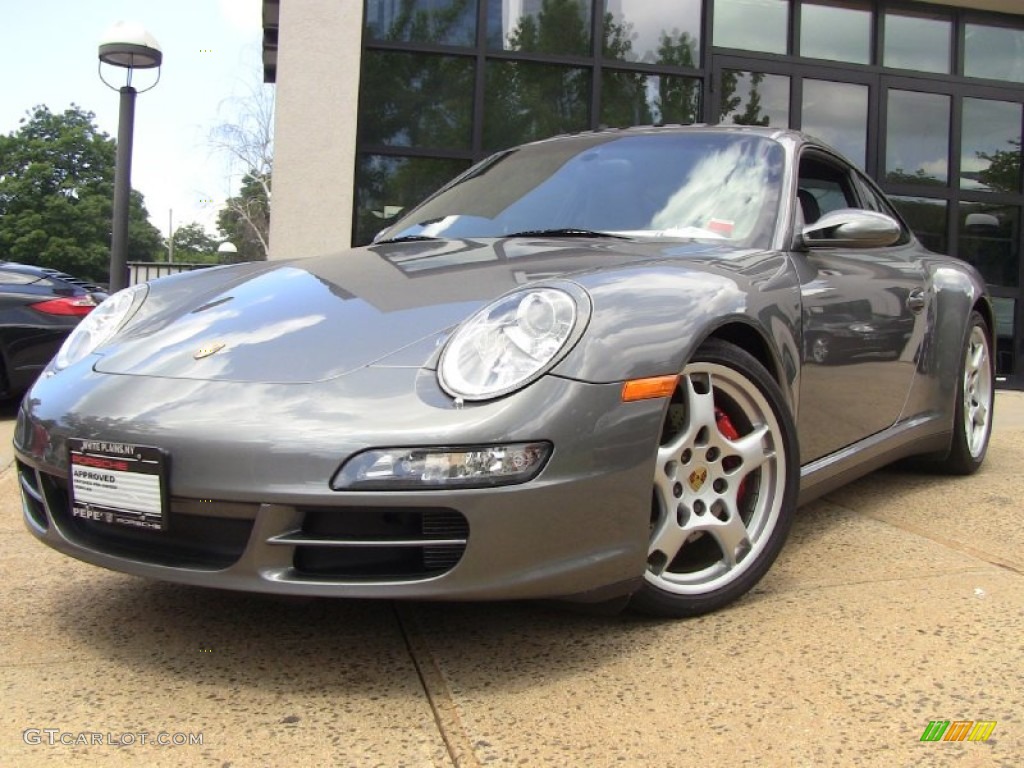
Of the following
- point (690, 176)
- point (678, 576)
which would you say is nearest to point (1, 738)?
point (678, 576)

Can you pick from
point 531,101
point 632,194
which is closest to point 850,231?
point 632,194

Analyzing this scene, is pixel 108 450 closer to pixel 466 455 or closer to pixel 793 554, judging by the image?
pixel 466 455

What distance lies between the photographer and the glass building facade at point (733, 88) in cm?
833

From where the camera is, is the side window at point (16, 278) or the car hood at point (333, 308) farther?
the side window at point (16, 278)

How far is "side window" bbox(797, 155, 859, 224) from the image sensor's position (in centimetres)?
326

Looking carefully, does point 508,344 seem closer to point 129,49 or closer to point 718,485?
point 718,485

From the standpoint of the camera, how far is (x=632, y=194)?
115 inches

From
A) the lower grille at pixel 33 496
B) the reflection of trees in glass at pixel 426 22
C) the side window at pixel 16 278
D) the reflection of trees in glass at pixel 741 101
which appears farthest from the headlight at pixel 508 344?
the reflection of trees in glass at pixel 741 101

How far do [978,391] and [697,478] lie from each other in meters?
2.49

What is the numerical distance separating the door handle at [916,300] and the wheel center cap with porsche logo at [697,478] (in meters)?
1.48

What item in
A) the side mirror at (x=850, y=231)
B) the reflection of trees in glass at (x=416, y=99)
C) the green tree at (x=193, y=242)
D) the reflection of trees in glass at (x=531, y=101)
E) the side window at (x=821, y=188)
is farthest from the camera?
the green tree at (x=193, y=242)

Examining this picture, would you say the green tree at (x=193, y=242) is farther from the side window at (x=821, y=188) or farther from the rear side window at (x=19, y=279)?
the side window at (x=821, y=188)

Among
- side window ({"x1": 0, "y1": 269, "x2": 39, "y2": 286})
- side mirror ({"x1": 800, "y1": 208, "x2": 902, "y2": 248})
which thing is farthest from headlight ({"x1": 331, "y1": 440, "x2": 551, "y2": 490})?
side window ({"x1": 0, "y1": 269, "x2": 39, "y2": 286})

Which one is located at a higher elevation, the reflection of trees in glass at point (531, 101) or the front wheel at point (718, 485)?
the reflection of trees in glass at point (531, 101)
